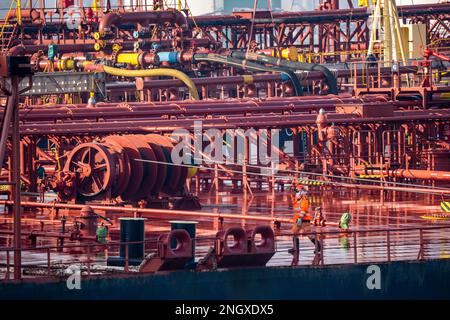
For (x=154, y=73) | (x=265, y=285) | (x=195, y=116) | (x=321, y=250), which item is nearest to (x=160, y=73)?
(x=154, y=73)

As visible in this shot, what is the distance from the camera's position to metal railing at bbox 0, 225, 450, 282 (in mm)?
32625

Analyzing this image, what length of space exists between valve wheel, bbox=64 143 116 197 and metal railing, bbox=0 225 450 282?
8.81m

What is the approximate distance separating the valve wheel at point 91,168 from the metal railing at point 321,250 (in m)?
8.81

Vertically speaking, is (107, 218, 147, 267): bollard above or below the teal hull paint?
above

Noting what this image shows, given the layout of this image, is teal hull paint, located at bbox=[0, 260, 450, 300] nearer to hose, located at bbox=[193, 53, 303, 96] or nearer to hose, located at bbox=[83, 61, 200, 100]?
hose, located at bbox=[83, 61, 200, 100]

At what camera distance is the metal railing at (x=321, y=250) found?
3262 cm

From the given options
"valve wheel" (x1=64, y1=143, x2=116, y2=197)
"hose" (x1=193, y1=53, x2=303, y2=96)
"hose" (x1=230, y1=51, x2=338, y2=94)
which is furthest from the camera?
"hose" (x1=230, y1=51, x2=338, y2=94)

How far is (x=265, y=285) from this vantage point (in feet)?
110

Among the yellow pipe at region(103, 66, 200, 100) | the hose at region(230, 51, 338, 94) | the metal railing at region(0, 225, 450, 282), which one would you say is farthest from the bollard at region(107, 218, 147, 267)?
the hose at region(230, 51, 338, 94)

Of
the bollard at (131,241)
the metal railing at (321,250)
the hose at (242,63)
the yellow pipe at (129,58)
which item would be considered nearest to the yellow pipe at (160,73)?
the yellow pipe at (129,58)

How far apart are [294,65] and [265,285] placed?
56.0 m

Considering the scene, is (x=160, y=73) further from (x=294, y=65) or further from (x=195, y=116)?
(x=195, y=116)
